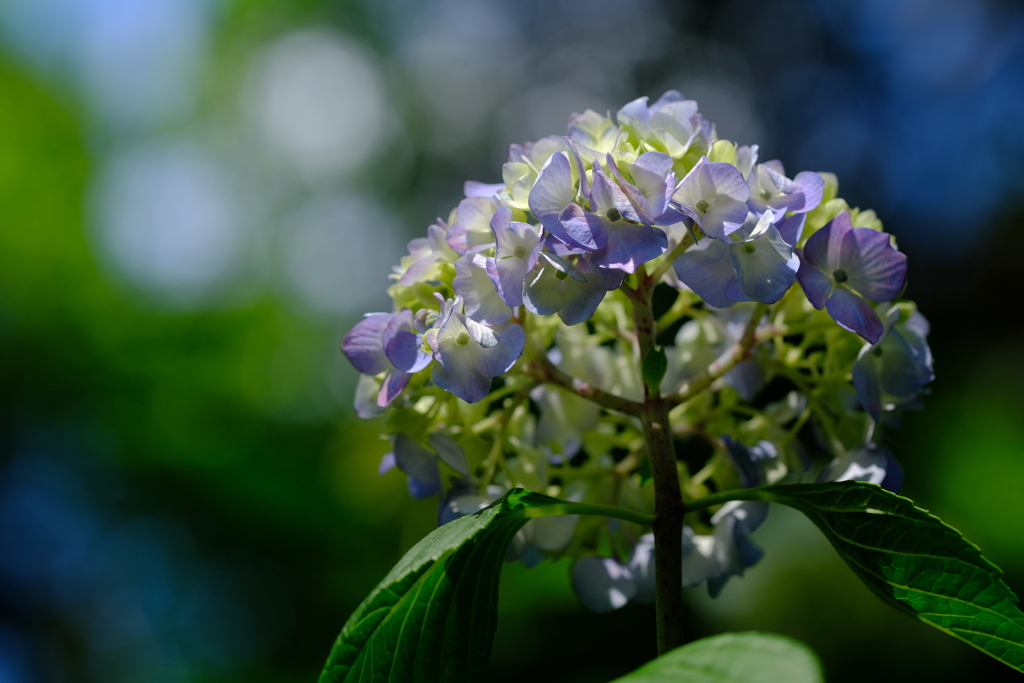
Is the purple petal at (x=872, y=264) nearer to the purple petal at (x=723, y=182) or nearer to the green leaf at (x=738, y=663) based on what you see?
the purple petal at (x=723, y=182)

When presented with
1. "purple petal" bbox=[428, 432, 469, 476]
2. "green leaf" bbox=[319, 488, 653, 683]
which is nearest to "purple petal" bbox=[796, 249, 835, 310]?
"green leaf" bbox=[319, 488, 653, 683]

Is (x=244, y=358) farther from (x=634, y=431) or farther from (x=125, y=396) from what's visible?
(x=634, y=431)

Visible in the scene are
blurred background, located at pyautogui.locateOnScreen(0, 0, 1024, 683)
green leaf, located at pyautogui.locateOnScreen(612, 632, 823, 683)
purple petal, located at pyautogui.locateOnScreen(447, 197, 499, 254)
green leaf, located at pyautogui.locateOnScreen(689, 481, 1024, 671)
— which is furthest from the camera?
blurred background, located at pyautogui.locateOnScreen(0, 0, 1024, 683)

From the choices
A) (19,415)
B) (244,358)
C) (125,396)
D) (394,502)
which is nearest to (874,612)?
(394,502)

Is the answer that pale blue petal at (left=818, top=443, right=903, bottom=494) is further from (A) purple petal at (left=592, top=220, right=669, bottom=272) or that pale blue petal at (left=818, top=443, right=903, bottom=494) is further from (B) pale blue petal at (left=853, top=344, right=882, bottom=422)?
(A) purple petal at (left=592, top=220, right=669, bottom=272)

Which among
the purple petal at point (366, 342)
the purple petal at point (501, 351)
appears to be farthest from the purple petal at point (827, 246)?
the purple petal at point (366, 342)

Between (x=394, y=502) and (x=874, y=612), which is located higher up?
(x=394, y=502)

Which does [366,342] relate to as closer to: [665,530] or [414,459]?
[414,459]

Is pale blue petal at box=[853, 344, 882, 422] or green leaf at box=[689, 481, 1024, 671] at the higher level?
pale blue petal at box=[853, 344, 882, 422]
